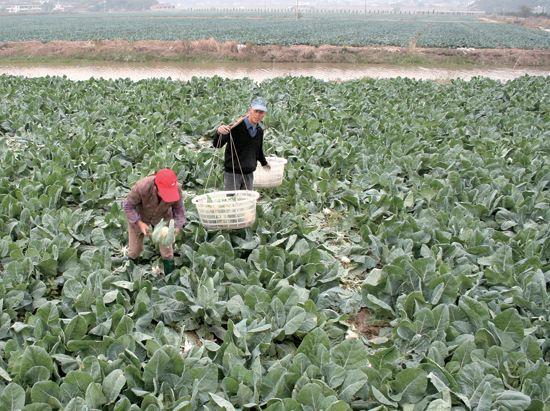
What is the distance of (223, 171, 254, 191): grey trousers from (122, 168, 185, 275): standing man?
3.98 feet

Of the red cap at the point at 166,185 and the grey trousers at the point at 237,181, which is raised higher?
the red cap at the point at 166,185

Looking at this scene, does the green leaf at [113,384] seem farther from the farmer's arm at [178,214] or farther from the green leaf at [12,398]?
the farmer's arm at [178,214]

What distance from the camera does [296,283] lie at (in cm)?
477

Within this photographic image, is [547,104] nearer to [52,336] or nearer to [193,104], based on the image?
[193,104]

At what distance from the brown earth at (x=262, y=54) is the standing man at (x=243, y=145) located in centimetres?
2267

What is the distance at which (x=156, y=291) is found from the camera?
174 inches

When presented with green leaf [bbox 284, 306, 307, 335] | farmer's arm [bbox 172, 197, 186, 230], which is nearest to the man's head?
farmer's arm [bbox 172, 197, 186, 230]

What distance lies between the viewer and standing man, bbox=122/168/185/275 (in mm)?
4195

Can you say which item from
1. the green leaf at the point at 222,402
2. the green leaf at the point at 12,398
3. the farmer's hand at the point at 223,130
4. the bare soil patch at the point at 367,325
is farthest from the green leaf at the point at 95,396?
the farmer's hand at the point at 223,130

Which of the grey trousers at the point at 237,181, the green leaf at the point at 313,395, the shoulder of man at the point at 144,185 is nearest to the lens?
the green leaf at the point at 313,395

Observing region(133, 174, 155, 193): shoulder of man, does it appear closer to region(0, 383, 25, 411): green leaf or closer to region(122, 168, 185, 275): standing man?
region(122, 168, 185, 275): standing man

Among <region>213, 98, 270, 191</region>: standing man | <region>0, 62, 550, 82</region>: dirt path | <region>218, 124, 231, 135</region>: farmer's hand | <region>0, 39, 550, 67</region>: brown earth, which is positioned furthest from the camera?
<region>0, 39, 550, 67</region>: brown earth

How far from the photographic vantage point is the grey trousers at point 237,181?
5.71 metres

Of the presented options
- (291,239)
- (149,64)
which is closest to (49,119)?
(291,239)
